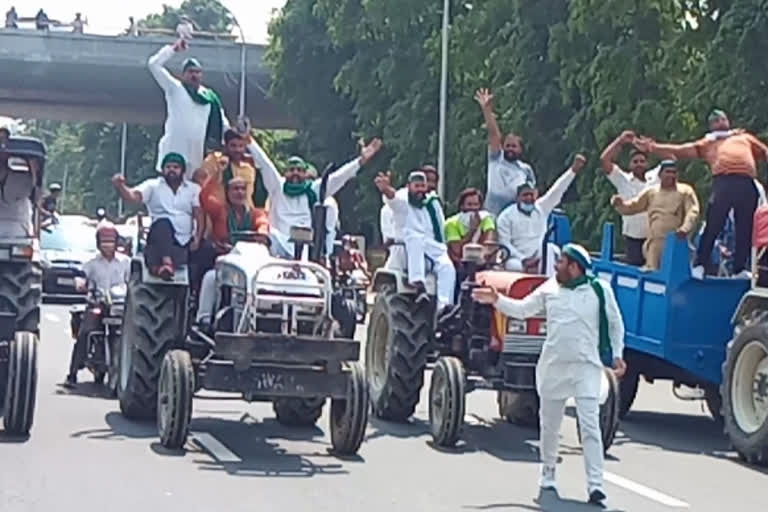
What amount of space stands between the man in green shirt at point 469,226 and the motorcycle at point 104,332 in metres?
3.28

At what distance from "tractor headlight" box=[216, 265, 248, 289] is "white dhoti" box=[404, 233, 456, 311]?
2.07m

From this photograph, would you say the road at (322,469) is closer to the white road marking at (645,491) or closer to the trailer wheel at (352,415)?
the white road marking at (645,491)

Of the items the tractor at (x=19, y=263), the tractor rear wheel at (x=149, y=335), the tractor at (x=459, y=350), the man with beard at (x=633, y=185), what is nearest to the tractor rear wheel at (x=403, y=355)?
the tractor at (x=459, y=350)

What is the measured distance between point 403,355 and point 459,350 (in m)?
0.53


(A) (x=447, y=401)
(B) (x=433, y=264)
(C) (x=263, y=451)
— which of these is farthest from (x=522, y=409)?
(C) (x=263, y=451)

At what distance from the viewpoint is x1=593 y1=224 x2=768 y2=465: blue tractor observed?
14352 millimetres

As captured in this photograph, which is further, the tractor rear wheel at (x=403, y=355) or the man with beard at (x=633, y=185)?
the man with beard at (x=633, y=185)

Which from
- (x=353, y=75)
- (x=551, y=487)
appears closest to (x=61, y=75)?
(x=353, y=75)

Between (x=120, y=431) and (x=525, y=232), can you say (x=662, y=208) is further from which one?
(x=120, y=431)

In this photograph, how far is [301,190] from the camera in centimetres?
1599

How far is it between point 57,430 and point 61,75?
47.8 meters

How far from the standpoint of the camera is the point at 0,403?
14.3 m

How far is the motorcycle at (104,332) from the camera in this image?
17.0m

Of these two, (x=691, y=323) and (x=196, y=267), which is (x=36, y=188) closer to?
(x=196, y=267)
